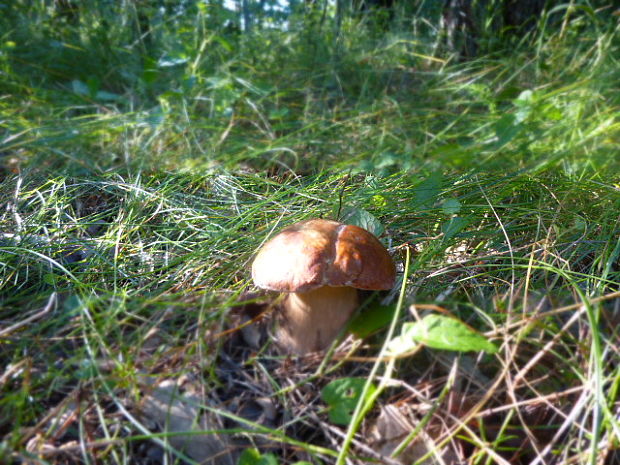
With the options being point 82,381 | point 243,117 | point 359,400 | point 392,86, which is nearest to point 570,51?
point 392,86

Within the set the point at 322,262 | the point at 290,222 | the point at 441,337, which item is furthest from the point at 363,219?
the point at 441,337

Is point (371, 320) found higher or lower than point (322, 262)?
lower

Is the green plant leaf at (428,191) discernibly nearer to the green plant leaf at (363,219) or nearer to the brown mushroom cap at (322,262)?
the green plant leaf at (363,219)

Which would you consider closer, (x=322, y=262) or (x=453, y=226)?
(x=322, y=262)

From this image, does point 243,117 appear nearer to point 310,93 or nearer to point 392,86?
point 310,93

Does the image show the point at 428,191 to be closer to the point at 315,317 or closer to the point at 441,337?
the point at 315,317

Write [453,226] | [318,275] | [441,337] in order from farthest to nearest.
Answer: [453,226] → [318,275] → [441,337]

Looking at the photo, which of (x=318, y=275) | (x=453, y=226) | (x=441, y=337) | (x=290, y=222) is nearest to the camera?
(x=441, y=337)

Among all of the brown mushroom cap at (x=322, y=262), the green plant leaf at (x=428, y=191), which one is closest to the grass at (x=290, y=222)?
the green plant leaf at (x=428, y=191)
